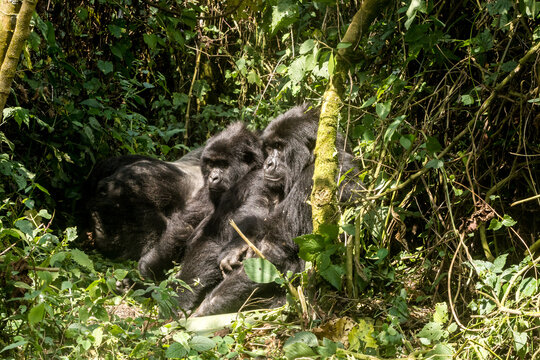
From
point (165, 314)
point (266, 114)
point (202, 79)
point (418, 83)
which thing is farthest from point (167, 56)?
point (165, 314)

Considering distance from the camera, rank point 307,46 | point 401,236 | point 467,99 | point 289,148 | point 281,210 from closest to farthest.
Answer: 1. point 467,99
2. point 307,46
3. point 401,236
4. point 281,210
5. point 289,148

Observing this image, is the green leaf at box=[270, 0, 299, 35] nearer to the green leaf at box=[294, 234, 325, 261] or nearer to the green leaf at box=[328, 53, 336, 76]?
the green leaf at box=[328, 53, 336, 76]

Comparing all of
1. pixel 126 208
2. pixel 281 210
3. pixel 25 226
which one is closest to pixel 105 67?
pixel 126 208

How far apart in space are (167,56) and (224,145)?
249cm

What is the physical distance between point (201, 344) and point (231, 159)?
2.75 m

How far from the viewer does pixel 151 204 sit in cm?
507

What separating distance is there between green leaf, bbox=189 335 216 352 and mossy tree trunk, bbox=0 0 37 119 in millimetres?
1136

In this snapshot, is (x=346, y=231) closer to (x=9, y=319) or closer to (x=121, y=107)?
(x=9, y=319)

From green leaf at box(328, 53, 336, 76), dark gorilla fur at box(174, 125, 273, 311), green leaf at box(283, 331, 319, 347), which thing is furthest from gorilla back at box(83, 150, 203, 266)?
green leaf at box(283, 331, 319, 347)

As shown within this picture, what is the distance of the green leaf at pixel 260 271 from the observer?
263 cm

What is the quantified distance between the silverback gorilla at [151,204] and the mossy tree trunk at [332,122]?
189cm

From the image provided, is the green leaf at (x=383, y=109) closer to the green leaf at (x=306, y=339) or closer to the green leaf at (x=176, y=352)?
the green leaf at (x=306, y=339)

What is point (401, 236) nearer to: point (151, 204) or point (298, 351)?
point (298, 351)

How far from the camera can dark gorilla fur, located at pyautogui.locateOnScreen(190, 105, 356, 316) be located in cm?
394
